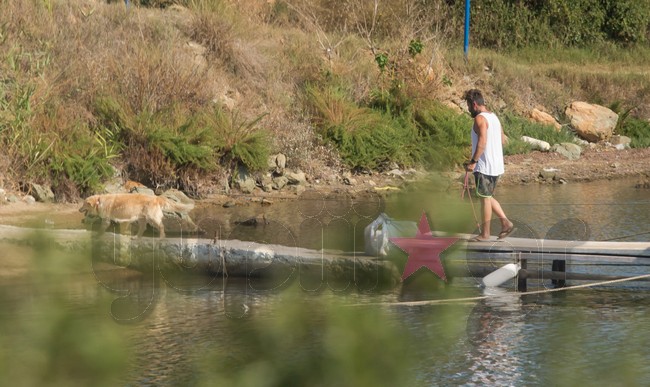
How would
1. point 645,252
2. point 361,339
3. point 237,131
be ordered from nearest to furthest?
point 361,339
point 645,252
point 237,131

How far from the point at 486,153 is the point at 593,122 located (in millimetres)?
12964

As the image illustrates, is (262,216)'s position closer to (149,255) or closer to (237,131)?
(237,131)

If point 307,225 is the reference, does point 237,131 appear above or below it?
above

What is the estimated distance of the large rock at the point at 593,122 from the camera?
21.3 meters

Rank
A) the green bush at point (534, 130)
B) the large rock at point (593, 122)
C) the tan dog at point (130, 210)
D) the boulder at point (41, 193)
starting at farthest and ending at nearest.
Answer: the large rock at point (593, 122), the green bush at point (534, 130), the boulder at point (41, 193), the tan dog at point (130, 210)

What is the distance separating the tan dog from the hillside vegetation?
276 centimetres

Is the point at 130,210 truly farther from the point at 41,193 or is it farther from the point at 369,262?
the point at 369,262

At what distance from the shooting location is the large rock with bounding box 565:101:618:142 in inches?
837

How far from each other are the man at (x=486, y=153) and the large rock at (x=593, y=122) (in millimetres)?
12634

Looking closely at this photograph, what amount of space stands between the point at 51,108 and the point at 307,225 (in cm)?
415

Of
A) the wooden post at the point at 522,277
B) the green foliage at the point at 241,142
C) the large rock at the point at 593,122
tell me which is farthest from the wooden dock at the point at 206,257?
the large rock at the point at 593,122

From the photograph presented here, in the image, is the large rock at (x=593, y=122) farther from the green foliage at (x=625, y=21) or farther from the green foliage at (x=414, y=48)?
the green foliage at (x=625, y=21)

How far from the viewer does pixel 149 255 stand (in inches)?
364

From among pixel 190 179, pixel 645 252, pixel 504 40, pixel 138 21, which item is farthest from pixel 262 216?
pixel 504 40
